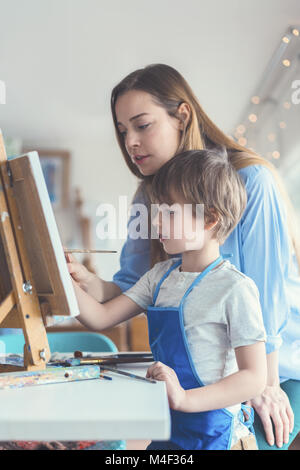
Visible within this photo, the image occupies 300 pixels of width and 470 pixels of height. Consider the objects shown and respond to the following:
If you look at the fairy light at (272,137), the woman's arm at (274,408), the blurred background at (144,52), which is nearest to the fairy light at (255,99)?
the blurred background at (144,52)

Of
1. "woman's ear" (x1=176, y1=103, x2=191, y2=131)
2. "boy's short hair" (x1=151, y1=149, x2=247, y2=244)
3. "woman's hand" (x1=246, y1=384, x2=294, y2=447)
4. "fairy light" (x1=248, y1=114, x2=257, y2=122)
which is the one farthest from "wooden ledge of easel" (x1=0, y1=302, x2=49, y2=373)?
"fairy light" (x1=248, y1=114, x2=257, y2=122)

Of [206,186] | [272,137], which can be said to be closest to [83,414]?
[206,186]

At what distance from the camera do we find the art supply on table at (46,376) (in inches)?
23.8

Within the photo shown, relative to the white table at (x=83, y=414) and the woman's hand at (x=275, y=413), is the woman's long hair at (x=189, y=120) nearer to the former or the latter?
the woman's hand at (x=275, y=413)

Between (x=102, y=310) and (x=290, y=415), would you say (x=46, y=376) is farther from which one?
(x=290, y=415)

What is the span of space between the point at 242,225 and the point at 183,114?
34 cm

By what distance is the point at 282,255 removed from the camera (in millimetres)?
1024

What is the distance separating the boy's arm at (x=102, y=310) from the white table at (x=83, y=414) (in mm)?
288

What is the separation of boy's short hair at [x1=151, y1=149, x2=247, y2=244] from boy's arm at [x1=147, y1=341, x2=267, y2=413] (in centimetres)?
25

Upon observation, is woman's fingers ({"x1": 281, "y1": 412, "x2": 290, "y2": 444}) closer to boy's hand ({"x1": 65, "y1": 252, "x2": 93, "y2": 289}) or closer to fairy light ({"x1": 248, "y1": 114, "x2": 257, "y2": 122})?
boy's hand ({"x1": 65, "y1": 252, "x2": 93, "y2": 289})

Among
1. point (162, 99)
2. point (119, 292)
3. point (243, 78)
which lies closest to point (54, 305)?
point (119, 292)

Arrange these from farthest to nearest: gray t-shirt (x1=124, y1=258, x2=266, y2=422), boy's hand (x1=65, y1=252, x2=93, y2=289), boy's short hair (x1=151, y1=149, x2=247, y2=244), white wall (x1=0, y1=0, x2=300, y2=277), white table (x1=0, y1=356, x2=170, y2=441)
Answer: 1. white wall (x1=0, y1=0, x2=300, y2=277)
2. boy's hand (x1=65, y1=252, x2=93, y2=289)
3. boy's short hair (x1=151, y1=149, x2=247, y2=244)
4. gray t-shirt (x1=124, y1=258, x2=266, y2=422)
5. white table (x1=0, y1=356, x2=170, y2=441)

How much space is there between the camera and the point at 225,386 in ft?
2.18

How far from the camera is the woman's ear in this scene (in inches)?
44.2
